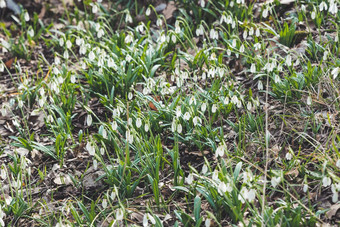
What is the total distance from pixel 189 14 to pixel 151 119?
1991 millimetres

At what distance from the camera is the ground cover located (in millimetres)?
2805

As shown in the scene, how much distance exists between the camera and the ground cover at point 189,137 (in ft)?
9.20

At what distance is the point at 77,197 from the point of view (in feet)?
10.9

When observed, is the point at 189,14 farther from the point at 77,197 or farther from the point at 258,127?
the point at 77,197

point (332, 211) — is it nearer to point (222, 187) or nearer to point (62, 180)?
point (222, 187)

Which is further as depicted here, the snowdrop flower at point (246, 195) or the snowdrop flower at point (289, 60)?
the snowdrop flower at point (289, 60)

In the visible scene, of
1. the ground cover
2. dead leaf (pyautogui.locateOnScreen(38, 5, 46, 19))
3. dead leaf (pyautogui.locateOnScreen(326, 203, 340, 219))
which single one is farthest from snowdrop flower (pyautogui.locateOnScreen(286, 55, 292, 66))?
dead leaf (pyautogui.locateOnScreen(38, 5, 46, 19))

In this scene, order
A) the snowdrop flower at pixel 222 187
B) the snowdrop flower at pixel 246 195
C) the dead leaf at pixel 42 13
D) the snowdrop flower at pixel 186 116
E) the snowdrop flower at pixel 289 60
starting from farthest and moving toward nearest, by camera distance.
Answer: the dead leaf at pixel 42 13
the snowdrop flower at pixel 289 60
the snowdrop flower at pixel 186 116
the snowdrop flower at pixel 222 187
the snowdrop flower at pixel 246 195

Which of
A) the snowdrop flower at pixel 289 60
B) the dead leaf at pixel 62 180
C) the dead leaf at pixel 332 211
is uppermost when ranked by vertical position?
the snowdrop flower at pixel 289 60

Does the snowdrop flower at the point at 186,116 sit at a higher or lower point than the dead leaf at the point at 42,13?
higher

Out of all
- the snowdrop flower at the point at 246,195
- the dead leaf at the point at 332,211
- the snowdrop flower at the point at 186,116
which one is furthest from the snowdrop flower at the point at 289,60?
the snowdrop flower at the point at 246,195

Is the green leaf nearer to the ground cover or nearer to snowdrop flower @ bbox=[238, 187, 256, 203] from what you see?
the ground cover

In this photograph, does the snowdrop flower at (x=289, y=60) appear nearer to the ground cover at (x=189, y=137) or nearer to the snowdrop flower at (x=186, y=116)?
the ground cover at (x=189, y=137)

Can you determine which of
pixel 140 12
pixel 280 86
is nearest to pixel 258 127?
pixel 280 86
